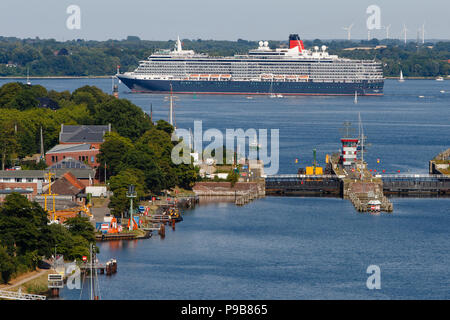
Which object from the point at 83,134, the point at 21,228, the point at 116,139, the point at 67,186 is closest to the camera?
the point at 21,228

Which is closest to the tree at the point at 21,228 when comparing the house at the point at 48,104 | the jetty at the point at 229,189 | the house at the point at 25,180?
the house at the point at 25,180

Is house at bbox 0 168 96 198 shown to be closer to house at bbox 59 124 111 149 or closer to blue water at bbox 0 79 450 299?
blue water at bbox 0 79 450 299

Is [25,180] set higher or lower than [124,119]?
lower

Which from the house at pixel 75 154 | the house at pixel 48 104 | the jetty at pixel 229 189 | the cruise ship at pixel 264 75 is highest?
the cruise ship at pixel 264 75

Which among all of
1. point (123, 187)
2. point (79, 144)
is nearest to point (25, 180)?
point (123, 187)

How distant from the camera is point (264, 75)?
435ft

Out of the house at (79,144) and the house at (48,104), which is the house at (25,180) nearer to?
the house at (79,144)

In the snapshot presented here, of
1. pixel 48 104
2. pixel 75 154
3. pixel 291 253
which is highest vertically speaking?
pixel 48 104

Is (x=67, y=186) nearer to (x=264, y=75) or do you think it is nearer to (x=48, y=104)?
(x=48, y=104)

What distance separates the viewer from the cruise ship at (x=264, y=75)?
132 m

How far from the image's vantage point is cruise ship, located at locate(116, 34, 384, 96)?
132 metres

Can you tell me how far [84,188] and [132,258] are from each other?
37.0 feet
